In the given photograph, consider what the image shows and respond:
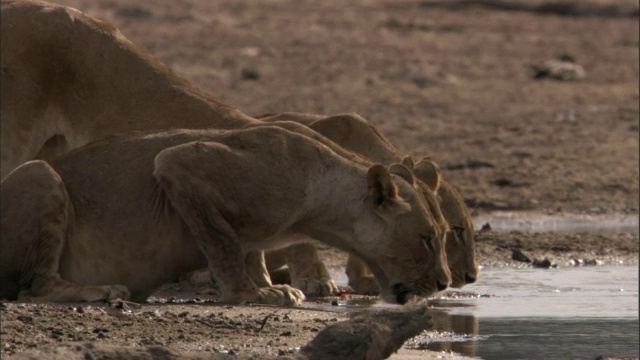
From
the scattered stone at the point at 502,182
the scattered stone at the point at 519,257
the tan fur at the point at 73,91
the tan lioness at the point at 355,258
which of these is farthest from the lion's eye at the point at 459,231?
the scattered stone at the point at 502,182

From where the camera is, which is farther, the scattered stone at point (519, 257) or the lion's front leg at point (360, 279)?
the scattered stone at point (519, 257)

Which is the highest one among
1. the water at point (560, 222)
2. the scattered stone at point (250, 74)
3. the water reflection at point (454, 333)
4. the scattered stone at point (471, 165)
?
the scattered stone at point (250, 74)

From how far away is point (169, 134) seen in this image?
8828mm

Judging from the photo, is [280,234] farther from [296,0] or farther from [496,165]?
[296,0]

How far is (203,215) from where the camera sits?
845 cm

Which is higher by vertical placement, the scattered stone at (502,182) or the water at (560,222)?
the scattered stone at (502,182)

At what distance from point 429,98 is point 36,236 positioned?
1157cm

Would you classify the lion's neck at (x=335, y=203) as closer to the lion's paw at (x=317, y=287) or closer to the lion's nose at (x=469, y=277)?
the lion's paw at (x=317, y=287)

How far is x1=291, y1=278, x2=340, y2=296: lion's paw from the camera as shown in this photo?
9.68 meters

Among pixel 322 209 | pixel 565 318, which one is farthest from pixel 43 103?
pixel 565 318

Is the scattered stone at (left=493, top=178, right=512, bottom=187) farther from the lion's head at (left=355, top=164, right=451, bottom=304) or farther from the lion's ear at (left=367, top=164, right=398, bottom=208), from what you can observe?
the lion's ear at (left=367, top=164, right=398, bottom=208)

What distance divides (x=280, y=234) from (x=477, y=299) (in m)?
1.58

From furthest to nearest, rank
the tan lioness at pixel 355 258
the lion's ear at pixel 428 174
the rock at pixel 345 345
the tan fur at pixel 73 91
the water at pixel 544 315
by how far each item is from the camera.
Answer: the tan fur at pixel 73 91 → the tan lioness at pixel 355 258 → the lion's ear at pixel 428 174 → the water at pixel 544 315 → the rock at pixel 345 345

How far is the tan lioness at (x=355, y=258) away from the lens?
31.6 feet
